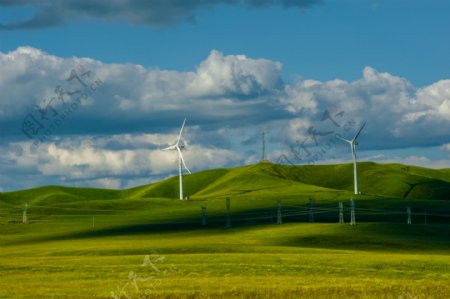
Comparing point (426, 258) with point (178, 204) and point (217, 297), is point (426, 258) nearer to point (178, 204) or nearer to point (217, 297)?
point (217, 297)

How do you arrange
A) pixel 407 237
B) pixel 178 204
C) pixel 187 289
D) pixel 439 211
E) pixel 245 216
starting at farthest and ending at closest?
pixel 178 204, pixel 439 211, pixel 245 216, pixel 407 237, pixel 187 289

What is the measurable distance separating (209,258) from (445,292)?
61.1 feet

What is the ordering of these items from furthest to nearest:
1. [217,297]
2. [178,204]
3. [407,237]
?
[178,204] → [407,237] → [217,297]

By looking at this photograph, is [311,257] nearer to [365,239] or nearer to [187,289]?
[187,289]

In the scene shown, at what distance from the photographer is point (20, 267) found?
47.4 metres

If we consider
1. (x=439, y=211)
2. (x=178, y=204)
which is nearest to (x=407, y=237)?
(x=439, y=211)

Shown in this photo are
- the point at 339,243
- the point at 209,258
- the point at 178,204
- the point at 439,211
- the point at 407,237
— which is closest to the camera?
the point at 209,258

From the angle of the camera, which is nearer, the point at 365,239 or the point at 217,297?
the point at 217,297

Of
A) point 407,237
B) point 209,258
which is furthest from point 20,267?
point 407,237

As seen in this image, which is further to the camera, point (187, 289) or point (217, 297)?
point (187, 289)

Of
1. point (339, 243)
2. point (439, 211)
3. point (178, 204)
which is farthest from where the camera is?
point (178, 204)

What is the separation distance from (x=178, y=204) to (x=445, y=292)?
13035cm

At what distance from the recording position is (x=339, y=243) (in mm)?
73688

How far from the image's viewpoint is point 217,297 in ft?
109
